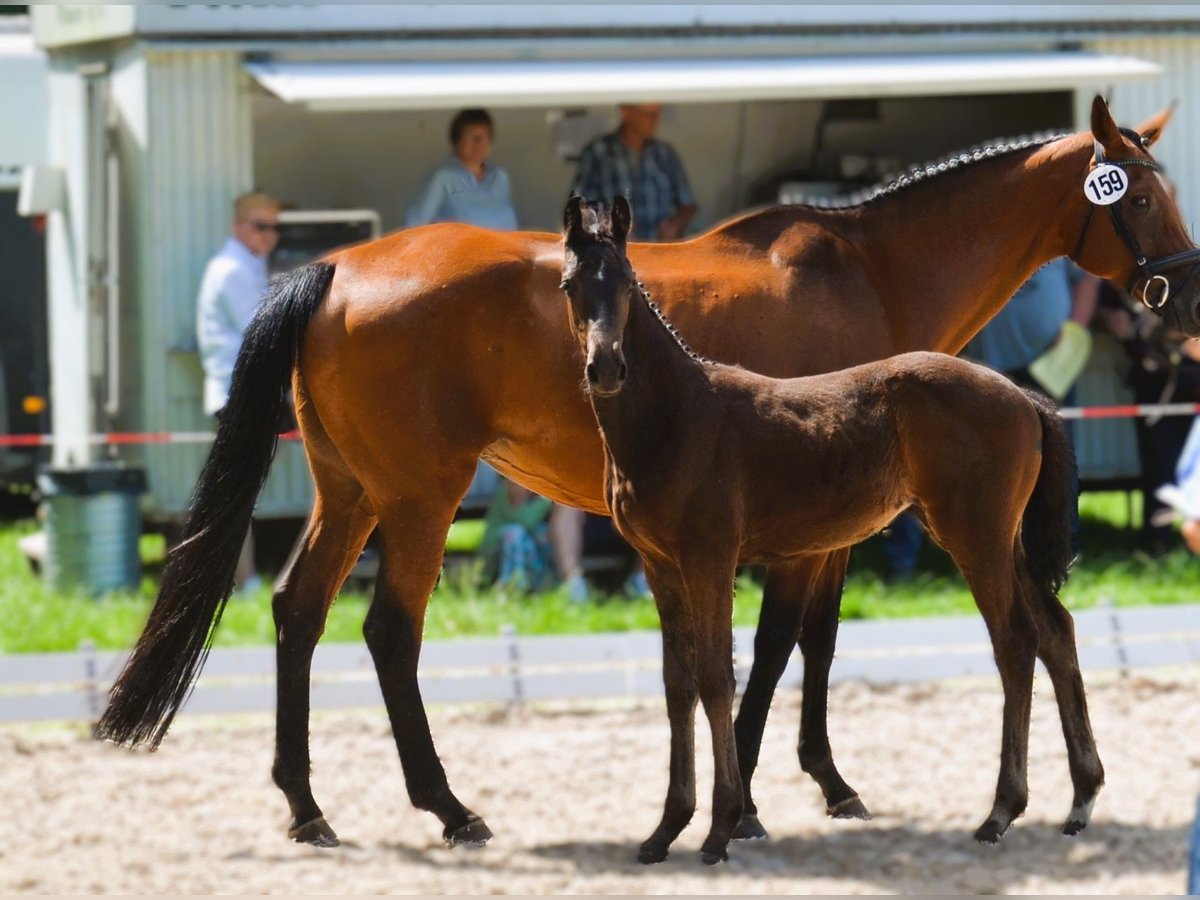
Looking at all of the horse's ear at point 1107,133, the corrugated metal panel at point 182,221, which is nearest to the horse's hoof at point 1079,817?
the horse's ear at point 1107,133

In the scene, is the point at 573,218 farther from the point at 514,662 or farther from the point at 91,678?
the point at 91,678

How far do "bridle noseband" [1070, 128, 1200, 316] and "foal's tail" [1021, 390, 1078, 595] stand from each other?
50 centimetres

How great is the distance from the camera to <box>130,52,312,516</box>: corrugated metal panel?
1168cm

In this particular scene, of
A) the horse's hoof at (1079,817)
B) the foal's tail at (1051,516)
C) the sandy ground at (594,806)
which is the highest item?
the foal's tail at (1051,516)

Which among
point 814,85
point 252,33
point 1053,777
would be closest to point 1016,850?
point 1053,777

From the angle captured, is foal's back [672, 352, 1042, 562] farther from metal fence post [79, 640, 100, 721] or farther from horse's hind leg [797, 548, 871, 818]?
metal fence post [79, 640, 100, 721]

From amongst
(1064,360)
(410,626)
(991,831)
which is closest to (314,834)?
(410,626)

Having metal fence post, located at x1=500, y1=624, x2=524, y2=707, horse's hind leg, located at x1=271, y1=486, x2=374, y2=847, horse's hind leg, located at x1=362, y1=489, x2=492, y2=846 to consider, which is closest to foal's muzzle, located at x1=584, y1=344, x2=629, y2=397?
horse's hind leg, located at x1=362, y1=489, x2=492, y2=846

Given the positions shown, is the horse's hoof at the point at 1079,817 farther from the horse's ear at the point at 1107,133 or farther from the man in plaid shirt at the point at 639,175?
the man in plaid shirt at the point at 639,175

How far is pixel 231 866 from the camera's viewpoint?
8.65 meters

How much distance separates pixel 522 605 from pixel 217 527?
741 centimetres

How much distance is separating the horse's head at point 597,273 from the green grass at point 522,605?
24.9 feet

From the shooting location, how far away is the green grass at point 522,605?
36.4ft

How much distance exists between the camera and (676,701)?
344 cm
